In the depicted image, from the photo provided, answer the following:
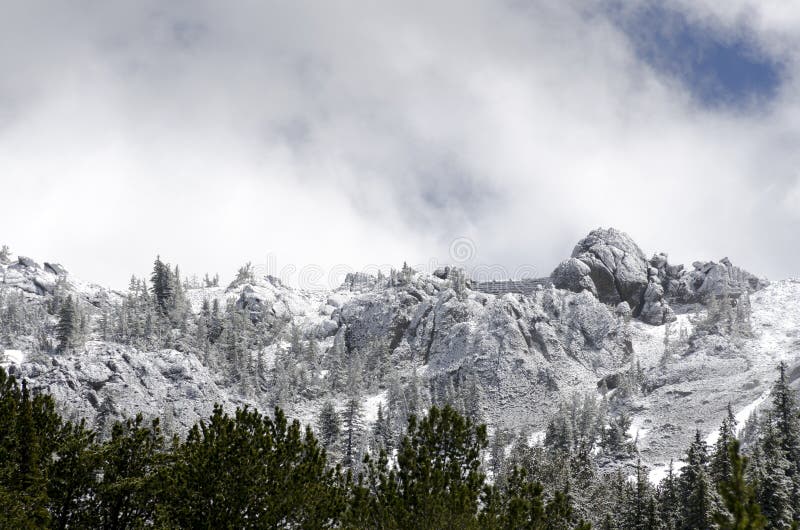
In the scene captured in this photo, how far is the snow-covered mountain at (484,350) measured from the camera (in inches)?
4370

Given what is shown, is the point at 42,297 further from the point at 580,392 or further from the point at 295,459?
the point at 295,459

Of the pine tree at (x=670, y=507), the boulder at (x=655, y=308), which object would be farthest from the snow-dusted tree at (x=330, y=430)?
the boulder at (x=655, y=308)

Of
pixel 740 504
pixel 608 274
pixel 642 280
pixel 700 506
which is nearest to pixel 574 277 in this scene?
pixel 608 274

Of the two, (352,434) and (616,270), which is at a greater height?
(616,270)

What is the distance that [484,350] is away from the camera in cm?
14175

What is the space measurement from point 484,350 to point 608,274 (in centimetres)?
5578

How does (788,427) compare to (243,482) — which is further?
(788,427)

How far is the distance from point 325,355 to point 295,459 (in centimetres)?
13586

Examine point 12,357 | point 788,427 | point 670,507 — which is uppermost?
point 12,357

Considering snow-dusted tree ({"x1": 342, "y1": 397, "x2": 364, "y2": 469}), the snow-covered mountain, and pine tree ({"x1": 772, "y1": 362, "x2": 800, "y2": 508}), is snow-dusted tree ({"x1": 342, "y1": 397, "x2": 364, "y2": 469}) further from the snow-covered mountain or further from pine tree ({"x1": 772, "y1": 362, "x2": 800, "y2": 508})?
pine tree ({"x1": 772, "y1": 362, "x2": 800, "y2": 508})

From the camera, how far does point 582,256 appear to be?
7175 inches

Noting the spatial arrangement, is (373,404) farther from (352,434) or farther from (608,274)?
(608,274)

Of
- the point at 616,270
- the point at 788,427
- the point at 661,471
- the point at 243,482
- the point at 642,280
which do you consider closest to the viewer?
the point at 243,482

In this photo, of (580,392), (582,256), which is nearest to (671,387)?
(580,392)
